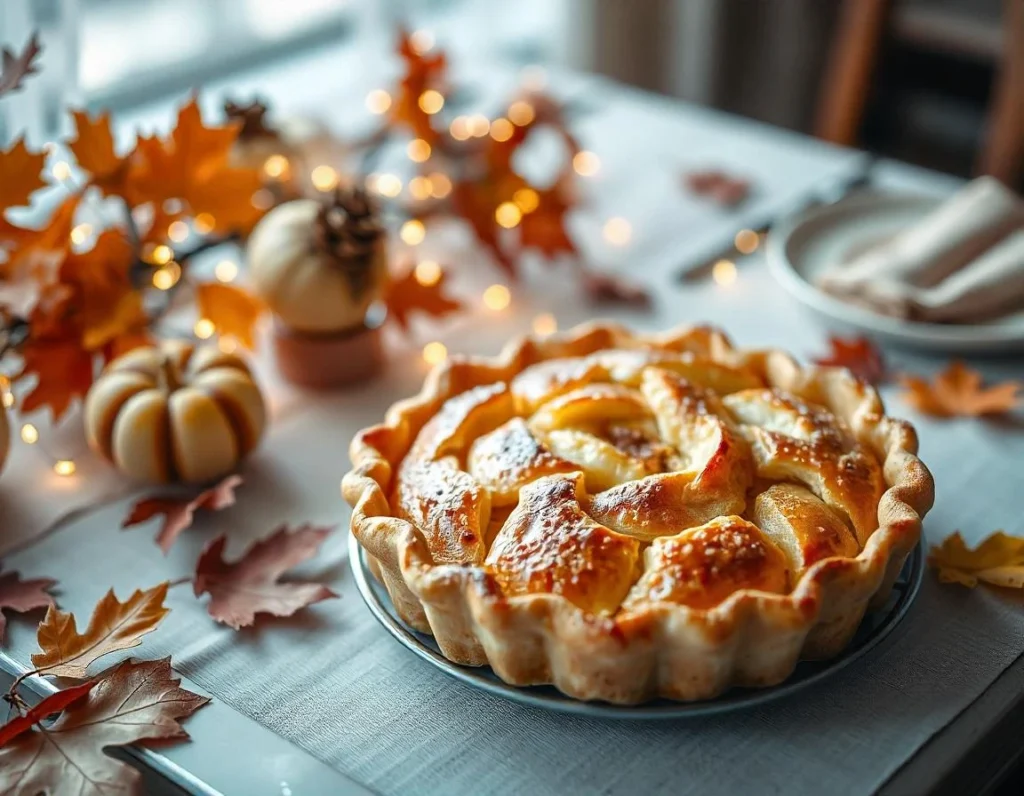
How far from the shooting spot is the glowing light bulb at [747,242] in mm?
1773

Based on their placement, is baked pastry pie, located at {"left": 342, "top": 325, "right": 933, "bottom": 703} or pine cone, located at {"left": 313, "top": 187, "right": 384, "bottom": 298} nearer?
baked pastry pie, located at {"left": 342, "top": 325, "right": 933, "bottom": 703}

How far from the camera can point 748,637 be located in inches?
36.4

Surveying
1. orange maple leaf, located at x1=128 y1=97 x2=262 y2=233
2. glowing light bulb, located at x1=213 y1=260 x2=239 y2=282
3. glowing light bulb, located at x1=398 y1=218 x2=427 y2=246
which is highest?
orange maple leaf, located at x1=128 y1=97 x2=262 y2=233

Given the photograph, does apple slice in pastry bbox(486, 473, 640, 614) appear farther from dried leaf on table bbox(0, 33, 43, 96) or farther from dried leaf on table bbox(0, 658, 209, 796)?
dried leaf on table bbox(0, 33, 43, 96)

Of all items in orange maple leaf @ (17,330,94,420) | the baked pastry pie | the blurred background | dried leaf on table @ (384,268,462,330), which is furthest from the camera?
the blurred background

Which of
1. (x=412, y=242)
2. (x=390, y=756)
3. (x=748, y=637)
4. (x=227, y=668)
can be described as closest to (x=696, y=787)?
(x=748, y=637)

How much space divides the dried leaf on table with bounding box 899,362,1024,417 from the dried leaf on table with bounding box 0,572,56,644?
1020 mm

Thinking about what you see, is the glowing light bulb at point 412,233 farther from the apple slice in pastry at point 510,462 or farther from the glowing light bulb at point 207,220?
the apple slice in pastry at point 510,462

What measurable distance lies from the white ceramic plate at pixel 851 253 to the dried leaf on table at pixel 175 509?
2.61ft

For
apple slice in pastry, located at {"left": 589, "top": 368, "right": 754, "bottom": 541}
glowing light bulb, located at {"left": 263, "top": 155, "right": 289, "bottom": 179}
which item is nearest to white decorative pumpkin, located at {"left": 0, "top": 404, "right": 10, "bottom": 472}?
glowing light bulb, located at {"left": 263, "top": 155, "right": 289, "bottom": 179}

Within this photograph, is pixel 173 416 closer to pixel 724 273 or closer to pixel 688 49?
pixel 724 273

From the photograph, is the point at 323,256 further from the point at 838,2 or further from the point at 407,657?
the point at 838,2

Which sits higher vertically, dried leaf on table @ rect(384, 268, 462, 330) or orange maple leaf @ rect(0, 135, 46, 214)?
orange maple leaf @ rect(0, 135, 46, 214)

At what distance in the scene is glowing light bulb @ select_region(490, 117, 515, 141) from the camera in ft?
5.72
